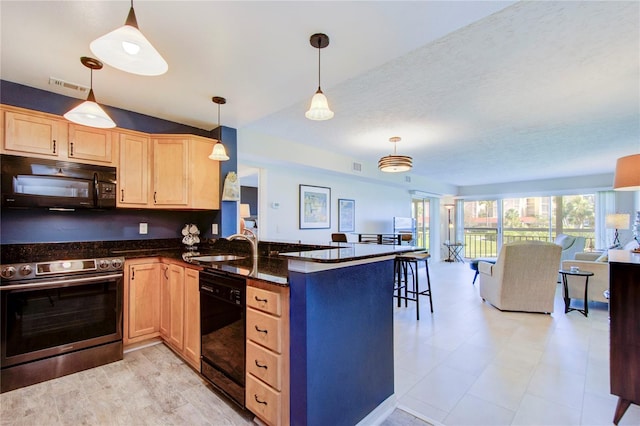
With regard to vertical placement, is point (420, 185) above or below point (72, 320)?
above

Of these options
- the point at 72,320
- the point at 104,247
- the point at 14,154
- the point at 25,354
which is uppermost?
the point at 14,154

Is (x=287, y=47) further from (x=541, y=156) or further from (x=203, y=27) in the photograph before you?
(x=541, y=156)

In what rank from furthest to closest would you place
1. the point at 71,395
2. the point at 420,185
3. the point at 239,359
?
1. the point at 420,185
2. the point at 71,395
3. the point at 239,359

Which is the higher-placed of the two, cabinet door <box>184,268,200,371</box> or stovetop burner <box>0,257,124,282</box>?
stovetop burner <box>0,257,124,282</box>

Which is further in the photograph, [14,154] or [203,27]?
[14,154]

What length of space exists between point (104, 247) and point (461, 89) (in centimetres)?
387

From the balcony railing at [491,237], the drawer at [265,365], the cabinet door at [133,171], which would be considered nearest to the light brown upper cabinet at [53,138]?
the cabinet door at [133,171]

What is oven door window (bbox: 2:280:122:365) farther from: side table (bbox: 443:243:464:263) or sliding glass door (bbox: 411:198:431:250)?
side table (bbox: 443:243:464:263)

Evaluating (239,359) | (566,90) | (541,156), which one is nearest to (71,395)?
(239,359)

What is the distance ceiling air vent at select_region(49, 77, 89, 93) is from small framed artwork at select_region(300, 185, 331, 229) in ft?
10.9

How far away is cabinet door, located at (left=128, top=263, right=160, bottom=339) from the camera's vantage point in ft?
9.02

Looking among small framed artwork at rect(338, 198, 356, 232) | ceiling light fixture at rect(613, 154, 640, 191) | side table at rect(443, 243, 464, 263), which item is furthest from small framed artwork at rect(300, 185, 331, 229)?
side table at rect(443, 243, 464, 263)

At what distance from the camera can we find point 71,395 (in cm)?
208

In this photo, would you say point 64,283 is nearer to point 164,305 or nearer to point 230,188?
point 164,305
